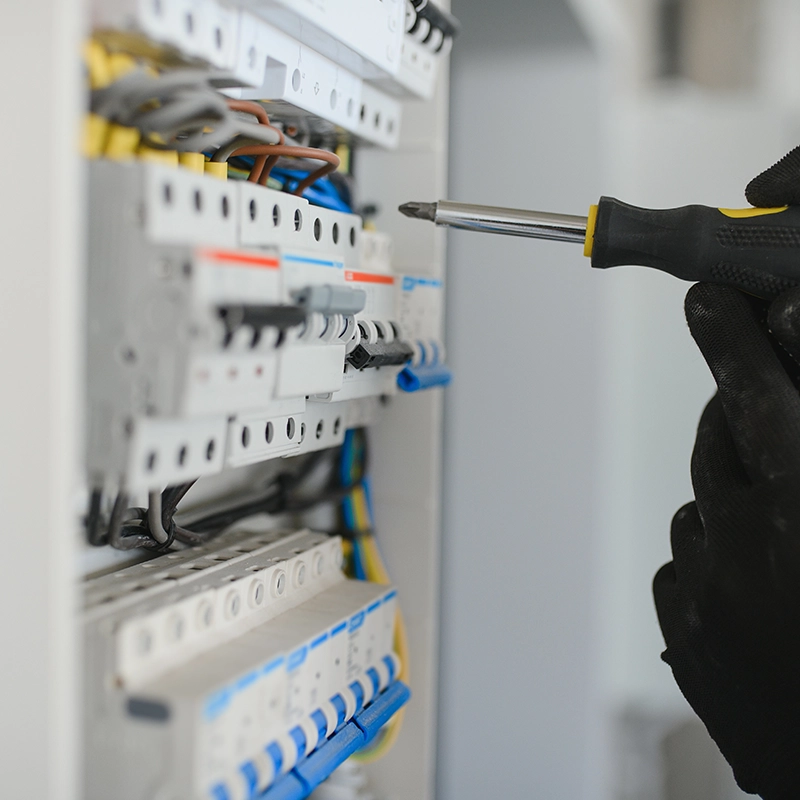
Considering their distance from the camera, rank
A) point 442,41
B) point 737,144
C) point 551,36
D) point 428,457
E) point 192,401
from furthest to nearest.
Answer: point 737,144 < point 551,36 < point 428,457 < point 442,41 < point 192,401

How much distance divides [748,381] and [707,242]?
0.10 metres

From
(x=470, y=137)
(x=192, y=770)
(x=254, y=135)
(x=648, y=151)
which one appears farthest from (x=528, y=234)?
(x=648, y=151)

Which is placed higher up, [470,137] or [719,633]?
[470,137]

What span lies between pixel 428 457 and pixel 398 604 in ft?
0.51

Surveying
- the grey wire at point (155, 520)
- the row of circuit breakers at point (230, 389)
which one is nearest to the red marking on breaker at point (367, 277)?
the row of circuit breakers at point (230, 389)

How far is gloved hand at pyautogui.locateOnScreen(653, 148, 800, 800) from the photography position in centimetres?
56

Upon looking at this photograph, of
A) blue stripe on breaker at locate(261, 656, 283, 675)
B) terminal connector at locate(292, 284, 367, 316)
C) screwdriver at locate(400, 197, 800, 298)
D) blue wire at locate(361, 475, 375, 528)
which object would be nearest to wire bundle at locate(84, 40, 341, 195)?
terminal connector at locate(292, 284, 367, 316)

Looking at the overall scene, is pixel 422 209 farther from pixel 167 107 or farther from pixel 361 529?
pixel 361 529

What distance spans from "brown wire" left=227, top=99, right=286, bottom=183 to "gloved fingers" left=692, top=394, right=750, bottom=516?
39cm

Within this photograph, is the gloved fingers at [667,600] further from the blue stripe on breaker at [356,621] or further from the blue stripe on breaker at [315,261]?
the blue stripe on breaker at [315,261]

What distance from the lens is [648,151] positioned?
5.18ft

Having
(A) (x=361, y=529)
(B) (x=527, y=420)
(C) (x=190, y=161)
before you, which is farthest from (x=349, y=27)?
(B) (x=527, y=420)

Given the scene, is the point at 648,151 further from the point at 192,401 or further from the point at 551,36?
the point at 192,401

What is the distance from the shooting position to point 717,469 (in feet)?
2.02
